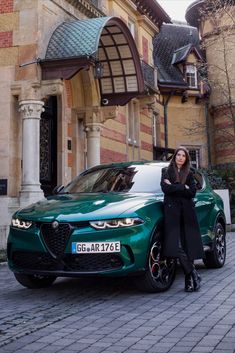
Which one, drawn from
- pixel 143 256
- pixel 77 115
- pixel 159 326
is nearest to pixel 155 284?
pixel 143 256

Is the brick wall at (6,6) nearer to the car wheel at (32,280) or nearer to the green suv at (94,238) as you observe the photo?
the green suv at (94,238)

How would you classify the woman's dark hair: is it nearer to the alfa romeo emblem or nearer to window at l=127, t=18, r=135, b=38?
the alfa romeo emblem

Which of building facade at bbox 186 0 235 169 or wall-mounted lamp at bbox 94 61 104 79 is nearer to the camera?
wall-mounted lamp at bbox 94 61 104 79

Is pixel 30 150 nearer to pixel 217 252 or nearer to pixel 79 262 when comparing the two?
pixel 217 252

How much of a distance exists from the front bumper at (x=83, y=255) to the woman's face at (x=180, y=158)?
1.09 metres

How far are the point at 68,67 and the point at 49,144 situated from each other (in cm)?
325

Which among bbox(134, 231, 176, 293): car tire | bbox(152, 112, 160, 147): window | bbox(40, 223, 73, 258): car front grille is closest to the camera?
bbox(40, 223, 73, 258): car front grille

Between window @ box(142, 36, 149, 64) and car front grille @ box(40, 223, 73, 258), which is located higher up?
window @ box(142, 36, 149, 64)

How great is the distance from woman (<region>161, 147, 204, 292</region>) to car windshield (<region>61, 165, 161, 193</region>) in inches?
25.1

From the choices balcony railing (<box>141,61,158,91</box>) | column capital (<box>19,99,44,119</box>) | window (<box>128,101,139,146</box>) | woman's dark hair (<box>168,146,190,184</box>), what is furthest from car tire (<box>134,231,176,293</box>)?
window (<box>128,101,139,146</box>)

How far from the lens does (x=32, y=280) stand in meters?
7.27

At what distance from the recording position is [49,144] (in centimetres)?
1566

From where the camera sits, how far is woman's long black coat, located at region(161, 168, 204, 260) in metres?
6.71

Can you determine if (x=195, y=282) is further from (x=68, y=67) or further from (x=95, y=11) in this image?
(x=95, y=11)
